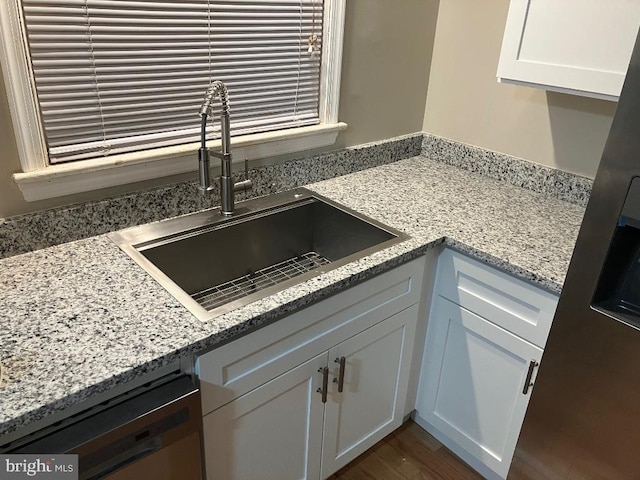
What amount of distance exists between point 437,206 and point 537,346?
0.55 m

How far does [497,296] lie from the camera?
1537 mm

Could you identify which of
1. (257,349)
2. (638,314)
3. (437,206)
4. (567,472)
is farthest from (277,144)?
(567,472)

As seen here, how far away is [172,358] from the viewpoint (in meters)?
1.04

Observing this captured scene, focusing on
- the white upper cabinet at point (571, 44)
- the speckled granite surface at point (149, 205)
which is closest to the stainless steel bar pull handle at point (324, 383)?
the speckled granite surface at point (149, 205)

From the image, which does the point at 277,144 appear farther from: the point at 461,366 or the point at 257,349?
the point at 461,366

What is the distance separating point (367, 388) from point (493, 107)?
3.77 ft

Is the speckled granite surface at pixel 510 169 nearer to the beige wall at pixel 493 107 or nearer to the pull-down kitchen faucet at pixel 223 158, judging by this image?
the beige wall at pixel 493 107

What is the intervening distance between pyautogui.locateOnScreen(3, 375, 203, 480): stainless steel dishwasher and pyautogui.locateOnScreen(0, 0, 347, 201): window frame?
1.97 ft

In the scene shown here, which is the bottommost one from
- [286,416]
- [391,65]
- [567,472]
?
[567,472]

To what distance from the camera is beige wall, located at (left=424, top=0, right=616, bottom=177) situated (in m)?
1.78

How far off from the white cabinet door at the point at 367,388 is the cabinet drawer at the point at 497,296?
0.49 feet

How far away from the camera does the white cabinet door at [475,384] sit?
1559mm

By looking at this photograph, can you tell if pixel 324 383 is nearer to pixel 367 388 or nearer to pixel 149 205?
pixel 367 388

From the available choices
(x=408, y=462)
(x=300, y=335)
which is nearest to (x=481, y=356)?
(x=408, y=462)
